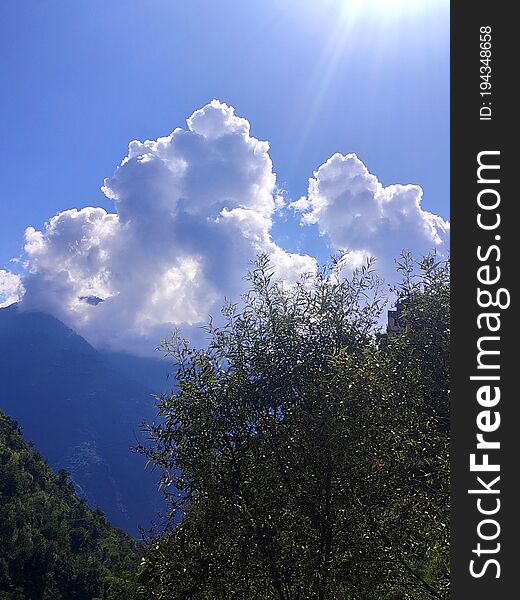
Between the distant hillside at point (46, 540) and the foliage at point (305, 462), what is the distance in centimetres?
8479

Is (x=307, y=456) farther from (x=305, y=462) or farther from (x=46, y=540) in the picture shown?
(x=46, y=540)

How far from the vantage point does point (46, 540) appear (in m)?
97.2

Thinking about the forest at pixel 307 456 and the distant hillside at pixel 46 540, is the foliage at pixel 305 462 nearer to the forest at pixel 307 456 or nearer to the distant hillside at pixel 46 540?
the forest at pixel 307 456

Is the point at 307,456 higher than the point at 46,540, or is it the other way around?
the point at 46,540

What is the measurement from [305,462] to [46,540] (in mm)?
106709

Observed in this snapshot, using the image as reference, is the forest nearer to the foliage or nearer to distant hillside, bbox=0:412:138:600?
the foliage

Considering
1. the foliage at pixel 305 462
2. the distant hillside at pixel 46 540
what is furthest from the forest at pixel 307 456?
the distant hillside at pixel 46 540

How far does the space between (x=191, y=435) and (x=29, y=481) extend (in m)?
120

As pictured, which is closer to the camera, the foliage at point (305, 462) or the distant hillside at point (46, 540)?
the foliage at point (305, 462)

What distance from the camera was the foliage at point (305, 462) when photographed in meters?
6.71

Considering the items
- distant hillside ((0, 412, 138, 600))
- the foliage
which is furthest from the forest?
distant hillside ((0, 412, 138, 600))

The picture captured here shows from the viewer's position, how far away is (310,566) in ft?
22.1

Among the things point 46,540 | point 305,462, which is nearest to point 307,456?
point 305,462

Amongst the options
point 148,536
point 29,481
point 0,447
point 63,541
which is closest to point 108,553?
point 63,541
